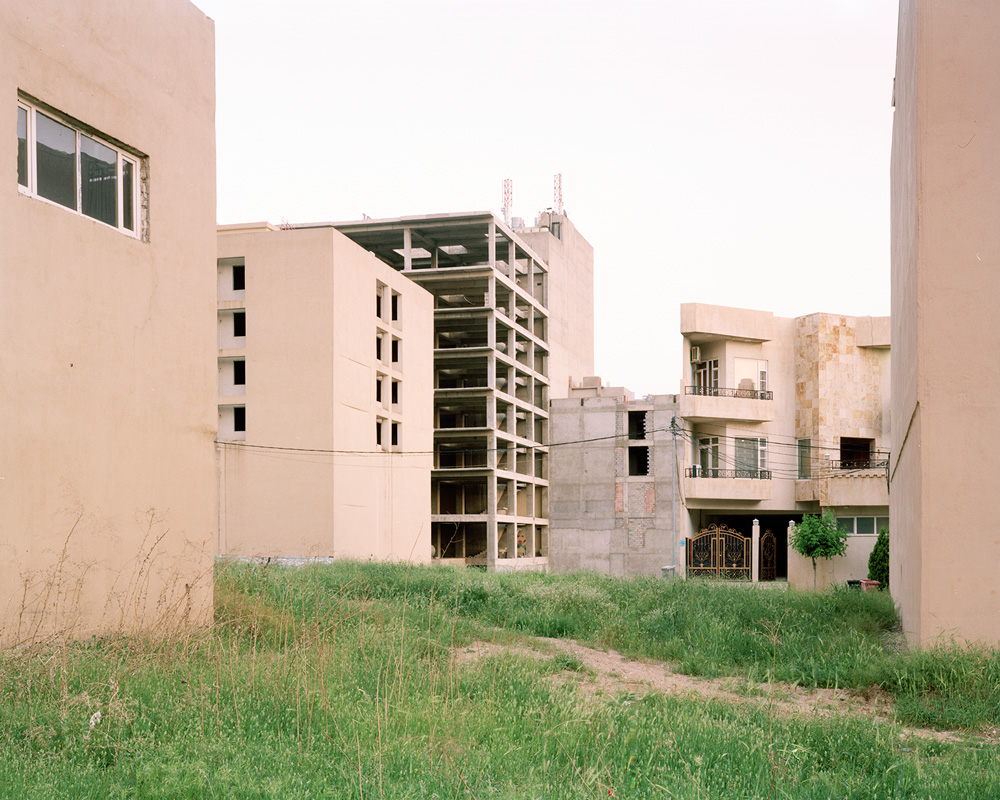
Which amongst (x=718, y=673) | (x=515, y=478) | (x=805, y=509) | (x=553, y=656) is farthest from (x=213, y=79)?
(x=515, y=478)

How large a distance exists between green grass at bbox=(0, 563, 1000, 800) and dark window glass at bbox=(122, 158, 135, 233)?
483 cm

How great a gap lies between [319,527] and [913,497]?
888 inches

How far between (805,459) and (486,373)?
58.9 ft

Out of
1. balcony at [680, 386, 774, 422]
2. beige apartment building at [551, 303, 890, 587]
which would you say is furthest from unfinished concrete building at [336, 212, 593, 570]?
balcony at [680, 386, 774, 422]

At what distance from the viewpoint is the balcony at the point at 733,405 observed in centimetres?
4147

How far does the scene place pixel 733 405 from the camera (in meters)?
41.5

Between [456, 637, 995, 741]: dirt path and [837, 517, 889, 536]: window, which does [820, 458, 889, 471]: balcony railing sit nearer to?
[837, 517, 889, 536]: window

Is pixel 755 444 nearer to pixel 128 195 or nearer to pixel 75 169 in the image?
pixel 128 195

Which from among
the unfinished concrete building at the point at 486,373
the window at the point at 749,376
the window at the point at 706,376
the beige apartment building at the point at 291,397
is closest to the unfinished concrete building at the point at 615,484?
the window at the point at 706,376

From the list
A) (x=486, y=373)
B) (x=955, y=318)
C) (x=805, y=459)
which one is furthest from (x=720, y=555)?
(x=955, y=318)

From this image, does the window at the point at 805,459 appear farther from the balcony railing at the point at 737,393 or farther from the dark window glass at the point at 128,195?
the dark window glass at the point at 128,195

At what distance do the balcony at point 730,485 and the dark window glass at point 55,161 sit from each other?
34819 mm

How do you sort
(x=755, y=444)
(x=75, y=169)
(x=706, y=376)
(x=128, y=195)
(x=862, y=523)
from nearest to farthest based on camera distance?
(x=75, y=169) < (x=128, y=195) < (x=862, y=523) < (x=755, y=444) < (x=706, y=376)

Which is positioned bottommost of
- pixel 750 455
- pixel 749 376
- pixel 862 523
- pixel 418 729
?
pixel 862 523
